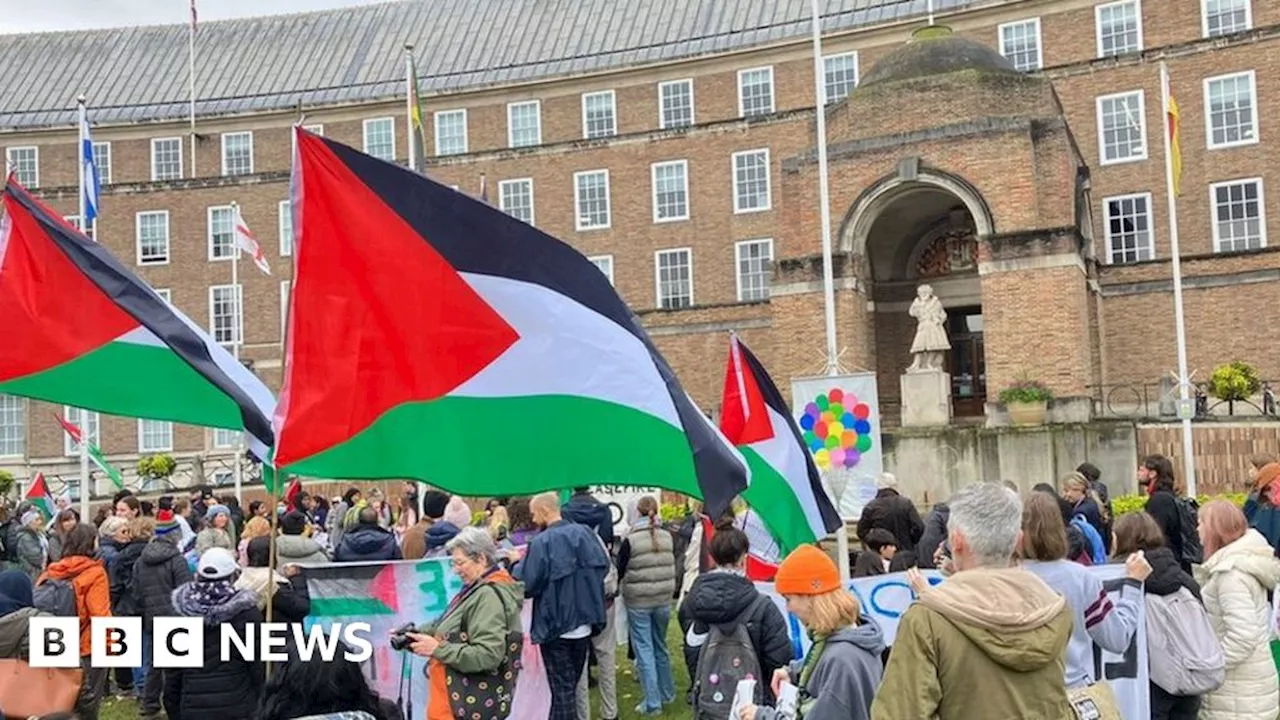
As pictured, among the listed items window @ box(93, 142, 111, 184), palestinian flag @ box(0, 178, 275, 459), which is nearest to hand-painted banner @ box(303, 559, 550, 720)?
palestinian flag @ box(0, 178, 275, 459)

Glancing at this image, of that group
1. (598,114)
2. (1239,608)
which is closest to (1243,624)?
(1239,608)

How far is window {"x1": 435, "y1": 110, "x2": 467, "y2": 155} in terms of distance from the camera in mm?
51812

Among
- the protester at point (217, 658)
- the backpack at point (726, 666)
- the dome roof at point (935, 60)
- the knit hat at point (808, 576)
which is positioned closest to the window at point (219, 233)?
the dome roof at point (935, 60)

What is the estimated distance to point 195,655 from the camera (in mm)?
6832

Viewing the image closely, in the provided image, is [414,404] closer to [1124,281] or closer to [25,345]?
[25,345]

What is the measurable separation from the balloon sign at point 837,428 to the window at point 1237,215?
28.3m

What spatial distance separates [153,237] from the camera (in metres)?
51.8

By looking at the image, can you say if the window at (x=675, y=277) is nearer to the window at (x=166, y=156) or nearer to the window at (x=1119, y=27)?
the window at (x=1119, y=27)

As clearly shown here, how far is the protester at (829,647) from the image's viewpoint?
493cm

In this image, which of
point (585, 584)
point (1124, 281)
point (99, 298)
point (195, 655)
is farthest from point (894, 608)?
point (1124, 281)

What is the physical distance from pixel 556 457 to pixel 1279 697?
4.57m

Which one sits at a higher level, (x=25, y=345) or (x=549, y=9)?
(x=549, y=9)

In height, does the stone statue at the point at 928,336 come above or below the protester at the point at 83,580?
above

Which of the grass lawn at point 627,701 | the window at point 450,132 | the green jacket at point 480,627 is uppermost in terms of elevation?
the window at point 450,132
